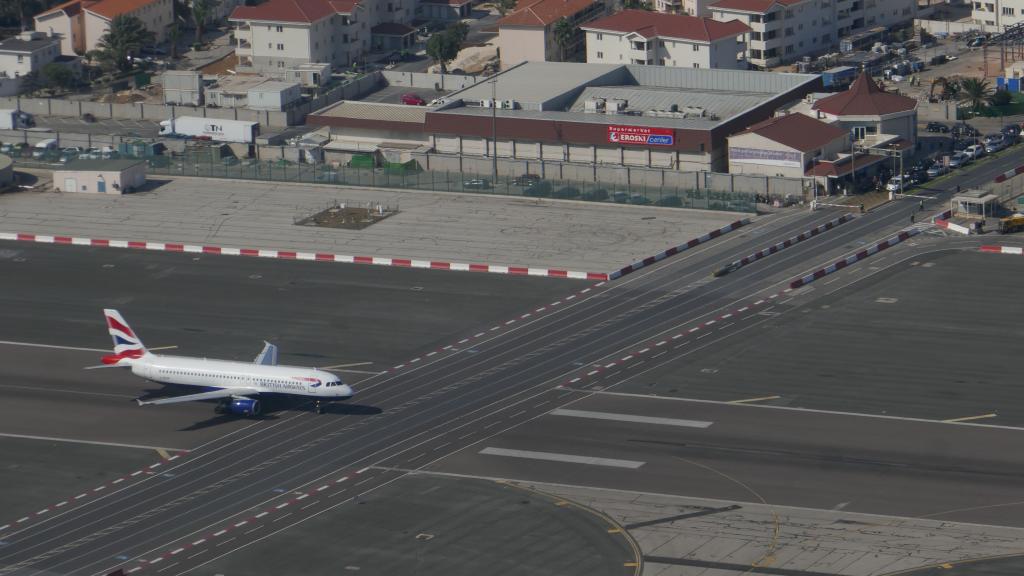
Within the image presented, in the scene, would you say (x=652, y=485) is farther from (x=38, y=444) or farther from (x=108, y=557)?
(x=38, y=444)

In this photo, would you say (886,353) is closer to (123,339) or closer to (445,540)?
(445,540)

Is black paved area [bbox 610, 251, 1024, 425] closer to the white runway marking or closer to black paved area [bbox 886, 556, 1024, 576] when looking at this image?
black paved area [bbox 886, 556, 1024, 576]

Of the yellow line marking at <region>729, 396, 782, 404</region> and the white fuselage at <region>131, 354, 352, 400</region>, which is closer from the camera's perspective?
the white fuselage at <region>131, 354, 352, 400</region>

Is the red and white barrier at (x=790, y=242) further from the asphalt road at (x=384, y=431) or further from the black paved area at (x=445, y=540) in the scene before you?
the black paved area at (x=445, y=540)

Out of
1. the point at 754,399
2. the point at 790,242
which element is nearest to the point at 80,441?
the point at 754,399

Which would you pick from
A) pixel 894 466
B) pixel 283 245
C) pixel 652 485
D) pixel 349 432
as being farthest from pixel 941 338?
pixel 283 245

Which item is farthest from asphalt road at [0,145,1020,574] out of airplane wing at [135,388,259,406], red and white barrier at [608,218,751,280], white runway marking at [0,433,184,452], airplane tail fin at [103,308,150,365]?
airplane tail fin at [103,308,150,365]
